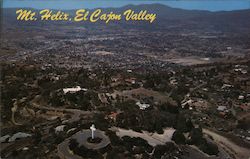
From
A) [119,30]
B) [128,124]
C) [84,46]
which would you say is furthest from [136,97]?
[119,30]

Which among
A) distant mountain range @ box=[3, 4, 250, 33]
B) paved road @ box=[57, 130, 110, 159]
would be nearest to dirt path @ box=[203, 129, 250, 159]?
paved road @ box=[57, 130, 110, 159]

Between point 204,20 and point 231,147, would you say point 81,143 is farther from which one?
point 204,20

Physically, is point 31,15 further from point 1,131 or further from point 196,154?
point 196,154

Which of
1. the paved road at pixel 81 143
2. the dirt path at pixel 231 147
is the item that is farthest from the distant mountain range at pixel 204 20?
the paved road at pixel 81 143

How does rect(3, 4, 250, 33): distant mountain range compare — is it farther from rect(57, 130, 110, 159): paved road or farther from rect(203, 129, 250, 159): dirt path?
rect(57, 130, 110, 159): paved road

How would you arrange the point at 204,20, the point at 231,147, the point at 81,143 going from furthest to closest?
the point at 204,20
the point at 231,147
the point at 81,143

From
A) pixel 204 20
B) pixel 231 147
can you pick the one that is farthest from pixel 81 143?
pixel 204 20

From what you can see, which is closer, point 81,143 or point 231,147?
point 81,143

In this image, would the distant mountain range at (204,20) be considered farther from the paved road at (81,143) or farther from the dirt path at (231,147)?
the paved road at (81,143)
